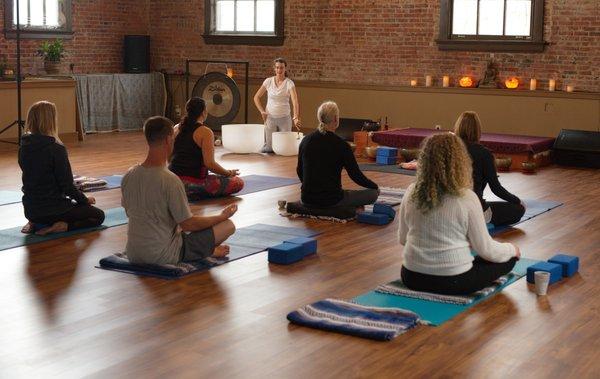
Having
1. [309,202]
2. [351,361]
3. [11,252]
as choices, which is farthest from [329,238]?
[351,361]

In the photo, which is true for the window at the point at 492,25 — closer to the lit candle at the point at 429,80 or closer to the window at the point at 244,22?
the lit candle at the point at 429,80

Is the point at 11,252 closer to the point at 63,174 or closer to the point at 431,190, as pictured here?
the point at 63,174

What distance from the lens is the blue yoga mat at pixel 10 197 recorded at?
7.26 m

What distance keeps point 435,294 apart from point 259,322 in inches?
34.5

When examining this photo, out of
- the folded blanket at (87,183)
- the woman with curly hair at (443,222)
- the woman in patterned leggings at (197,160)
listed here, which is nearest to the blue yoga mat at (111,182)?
the folded blanket at (87,183)

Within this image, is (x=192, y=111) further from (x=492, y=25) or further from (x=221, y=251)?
(x=492, y=25)

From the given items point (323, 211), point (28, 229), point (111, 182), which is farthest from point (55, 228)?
point (111, 182)

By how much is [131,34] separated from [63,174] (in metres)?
8.32

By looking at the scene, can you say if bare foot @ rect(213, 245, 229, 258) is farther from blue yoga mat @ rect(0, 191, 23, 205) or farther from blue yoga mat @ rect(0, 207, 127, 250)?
blue yoga mat @ rect(0, 191, 23, 205)

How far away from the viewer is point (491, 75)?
445 inches

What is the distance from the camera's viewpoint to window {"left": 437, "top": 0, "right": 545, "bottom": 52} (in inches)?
433

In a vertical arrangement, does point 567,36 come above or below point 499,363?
above

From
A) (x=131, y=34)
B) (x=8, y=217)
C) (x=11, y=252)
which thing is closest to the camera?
(x=11, y=252)

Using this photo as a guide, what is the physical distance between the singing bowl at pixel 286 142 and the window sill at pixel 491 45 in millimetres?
2310
